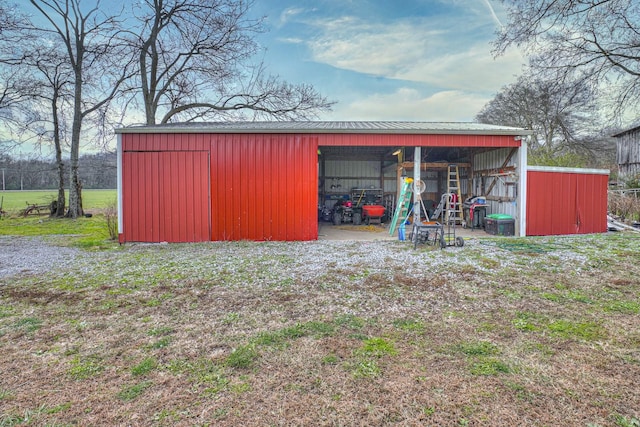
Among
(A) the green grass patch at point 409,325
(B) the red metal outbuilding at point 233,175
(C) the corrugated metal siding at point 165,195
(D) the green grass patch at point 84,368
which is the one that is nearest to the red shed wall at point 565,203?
(B) the red metal outbuilding at point 233,175

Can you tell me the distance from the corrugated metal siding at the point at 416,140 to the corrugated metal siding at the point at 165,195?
10.6ft

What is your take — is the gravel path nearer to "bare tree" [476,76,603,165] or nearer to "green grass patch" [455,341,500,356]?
"green grass patch" [455,341,500,356]

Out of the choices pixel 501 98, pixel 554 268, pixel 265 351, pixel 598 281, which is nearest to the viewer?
pixel 265 351

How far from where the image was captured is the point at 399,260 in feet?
19.5

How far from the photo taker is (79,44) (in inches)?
591

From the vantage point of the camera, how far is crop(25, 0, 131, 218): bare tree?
1472 cm

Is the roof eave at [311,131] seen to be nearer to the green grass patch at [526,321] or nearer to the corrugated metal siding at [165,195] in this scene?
the corrugated metal siding at [165,195]

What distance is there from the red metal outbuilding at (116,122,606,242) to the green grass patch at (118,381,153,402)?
6.22 meters

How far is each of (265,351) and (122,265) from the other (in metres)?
4.31

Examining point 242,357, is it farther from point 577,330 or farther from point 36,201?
point 36,201

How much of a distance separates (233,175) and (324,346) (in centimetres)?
630

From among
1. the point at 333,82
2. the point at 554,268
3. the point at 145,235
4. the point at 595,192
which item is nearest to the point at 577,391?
the point at 554,268

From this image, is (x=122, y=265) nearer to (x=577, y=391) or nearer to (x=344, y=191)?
(x=577, y=391)

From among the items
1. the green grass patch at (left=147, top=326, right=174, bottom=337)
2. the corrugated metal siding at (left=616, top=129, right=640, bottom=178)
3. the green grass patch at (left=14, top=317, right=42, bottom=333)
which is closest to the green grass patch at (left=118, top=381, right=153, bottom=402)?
the green grass patch at (left=147, top=326, right=174, bottom=337)
